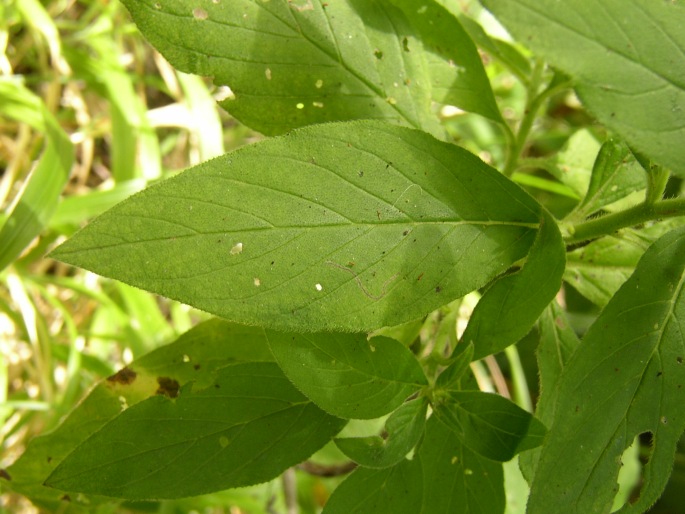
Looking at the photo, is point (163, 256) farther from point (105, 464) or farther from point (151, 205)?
point (105, 464)

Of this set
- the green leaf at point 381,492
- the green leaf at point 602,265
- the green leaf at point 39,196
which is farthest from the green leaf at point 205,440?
the green leaf at point 39,196

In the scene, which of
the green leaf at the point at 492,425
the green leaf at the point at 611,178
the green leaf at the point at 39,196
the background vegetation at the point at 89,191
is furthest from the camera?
the background vegetation at the point at 89,191

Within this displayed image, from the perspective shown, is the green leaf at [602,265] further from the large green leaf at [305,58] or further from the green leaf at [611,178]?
the large green leaf at [305,58]

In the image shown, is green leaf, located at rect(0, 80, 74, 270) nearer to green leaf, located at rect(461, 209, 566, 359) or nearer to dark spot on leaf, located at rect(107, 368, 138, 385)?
dark spot on leaf, located at rect(107, 368, 138, 385)

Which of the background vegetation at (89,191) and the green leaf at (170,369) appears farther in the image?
the background vegetation at (89,191)

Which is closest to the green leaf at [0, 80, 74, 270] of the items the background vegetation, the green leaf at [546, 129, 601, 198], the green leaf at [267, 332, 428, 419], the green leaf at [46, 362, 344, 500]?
the background vegetation

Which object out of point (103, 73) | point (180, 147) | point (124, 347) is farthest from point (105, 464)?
point (180, 147)
